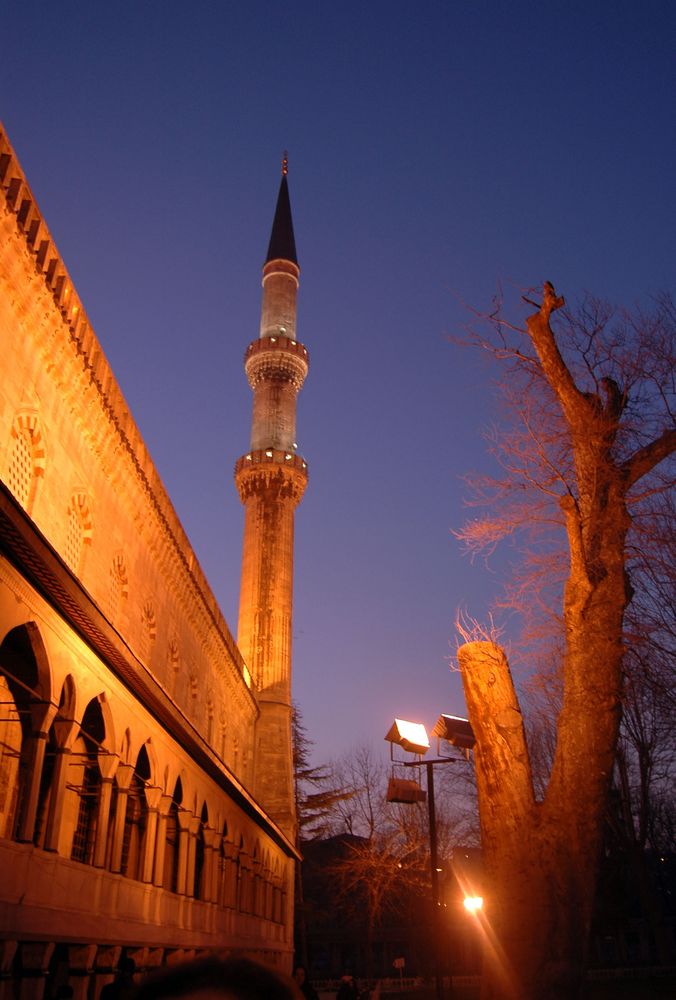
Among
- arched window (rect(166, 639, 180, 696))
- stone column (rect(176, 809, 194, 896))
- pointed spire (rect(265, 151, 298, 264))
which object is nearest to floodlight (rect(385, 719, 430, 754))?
stone column (rect(176, 809, 194, 896))

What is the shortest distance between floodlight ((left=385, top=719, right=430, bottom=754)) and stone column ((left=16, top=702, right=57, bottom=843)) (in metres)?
5.91

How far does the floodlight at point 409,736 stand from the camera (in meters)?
13.4

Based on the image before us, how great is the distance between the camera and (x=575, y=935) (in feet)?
24.6

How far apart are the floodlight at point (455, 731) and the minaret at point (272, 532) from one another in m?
31.6

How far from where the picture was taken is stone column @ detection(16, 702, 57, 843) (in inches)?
348

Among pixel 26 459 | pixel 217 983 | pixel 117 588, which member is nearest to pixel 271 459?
pixel 117 588

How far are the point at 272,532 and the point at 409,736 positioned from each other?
31.3 meters

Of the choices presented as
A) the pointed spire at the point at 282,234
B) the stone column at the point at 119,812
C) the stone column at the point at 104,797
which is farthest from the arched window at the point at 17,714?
the pointed spire at the point at 282,234

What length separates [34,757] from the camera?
9.20 metres

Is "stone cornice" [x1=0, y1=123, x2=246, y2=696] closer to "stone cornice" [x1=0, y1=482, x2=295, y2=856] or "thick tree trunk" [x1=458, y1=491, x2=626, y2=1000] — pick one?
"stone cornice" [x1=0, y1=482, x2=295, y2=856]

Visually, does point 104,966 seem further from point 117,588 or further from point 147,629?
point 147,629

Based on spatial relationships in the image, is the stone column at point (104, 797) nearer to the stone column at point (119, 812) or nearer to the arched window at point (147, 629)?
the stone column at point (119, 812)

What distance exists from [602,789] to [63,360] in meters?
11.5

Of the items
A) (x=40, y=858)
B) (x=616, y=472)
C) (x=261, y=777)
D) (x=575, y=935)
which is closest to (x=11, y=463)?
(x=40, y=858)
